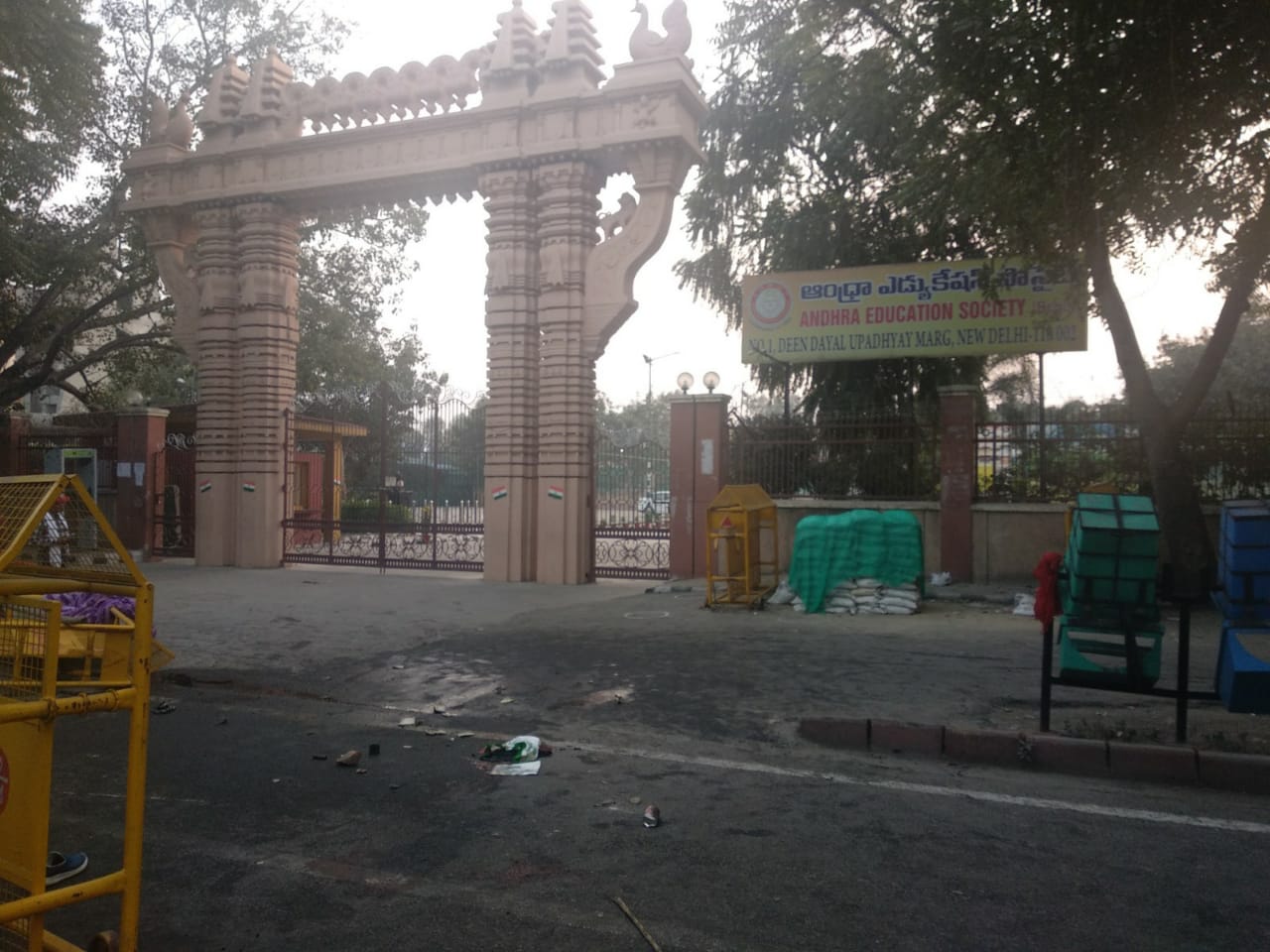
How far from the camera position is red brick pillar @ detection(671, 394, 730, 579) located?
14.4 metres

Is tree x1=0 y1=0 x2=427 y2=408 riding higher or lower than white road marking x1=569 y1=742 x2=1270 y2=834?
higher

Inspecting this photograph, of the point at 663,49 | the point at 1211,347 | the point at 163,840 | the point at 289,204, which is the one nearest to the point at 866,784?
the point at 163,840

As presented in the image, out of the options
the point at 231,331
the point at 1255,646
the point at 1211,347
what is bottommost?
the point at 1255,646

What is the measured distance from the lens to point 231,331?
17.1 metres

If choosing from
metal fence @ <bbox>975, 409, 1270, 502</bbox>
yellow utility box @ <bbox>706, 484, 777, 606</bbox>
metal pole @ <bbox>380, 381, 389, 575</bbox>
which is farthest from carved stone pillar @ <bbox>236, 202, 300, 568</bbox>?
metal fence @ <bbox>975, 409, 1270, 502</bbox>

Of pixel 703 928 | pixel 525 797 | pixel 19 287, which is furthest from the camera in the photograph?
pixel 19 287

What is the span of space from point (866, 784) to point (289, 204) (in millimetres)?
15332

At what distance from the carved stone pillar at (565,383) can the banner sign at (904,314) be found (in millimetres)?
3426

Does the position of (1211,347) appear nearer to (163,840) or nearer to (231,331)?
(163,840)

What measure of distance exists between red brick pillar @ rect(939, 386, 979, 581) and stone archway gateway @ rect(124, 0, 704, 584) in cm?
489

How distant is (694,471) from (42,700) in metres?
12.2

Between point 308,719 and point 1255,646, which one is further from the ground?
point 1255,646

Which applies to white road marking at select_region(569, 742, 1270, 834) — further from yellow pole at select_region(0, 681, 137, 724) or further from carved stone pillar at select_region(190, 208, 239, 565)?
carved stone pillar at select_region(190, 208, 239, 565)

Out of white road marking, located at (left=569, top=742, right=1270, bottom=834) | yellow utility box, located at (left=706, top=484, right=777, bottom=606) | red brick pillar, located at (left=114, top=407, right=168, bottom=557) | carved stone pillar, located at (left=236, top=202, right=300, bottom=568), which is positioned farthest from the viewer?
red brick pillar, located at (left=114, top=407, right=168, bottom=557)
